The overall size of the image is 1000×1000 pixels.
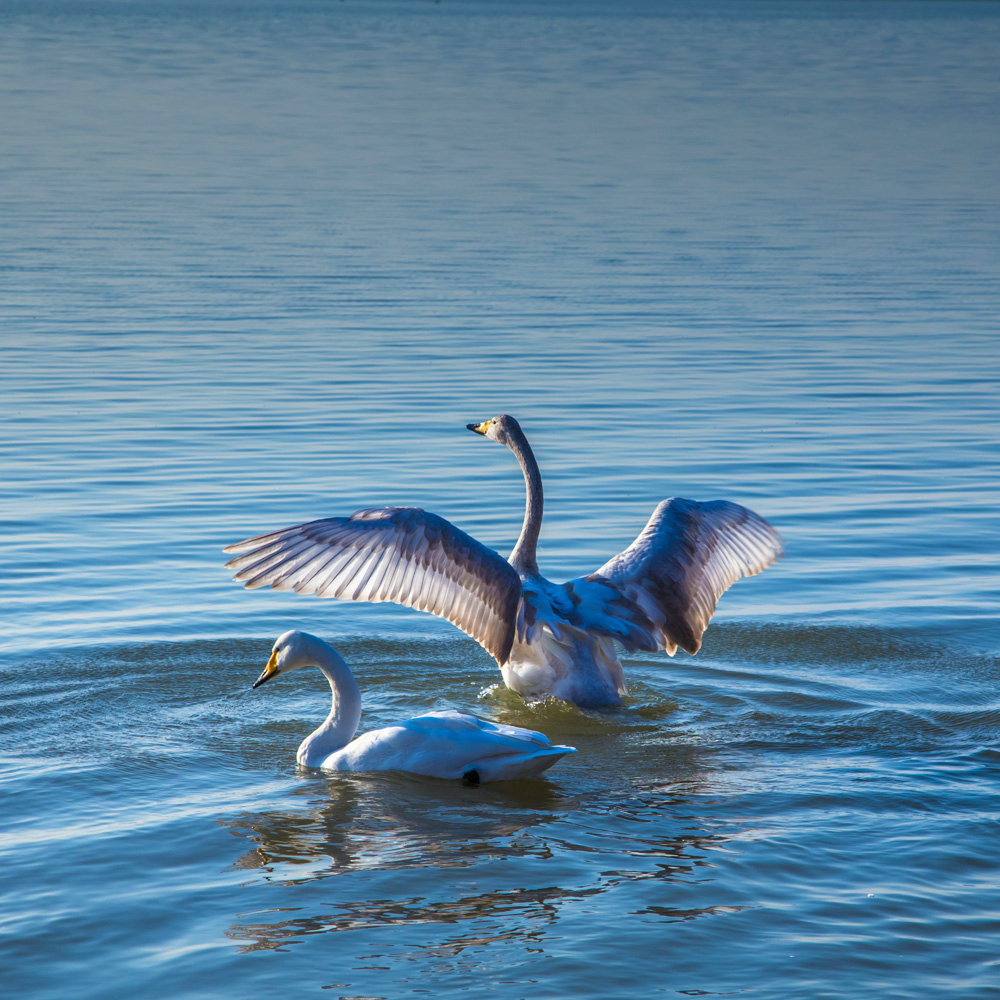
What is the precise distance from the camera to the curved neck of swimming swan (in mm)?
7469

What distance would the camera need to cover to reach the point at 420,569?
823 cm

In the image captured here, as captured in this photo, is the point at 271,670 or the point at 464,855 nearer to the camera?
the point at 464,855

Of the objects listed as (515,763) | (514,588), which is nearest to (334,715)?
(515,763)

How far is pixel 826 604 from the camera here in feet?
33.2

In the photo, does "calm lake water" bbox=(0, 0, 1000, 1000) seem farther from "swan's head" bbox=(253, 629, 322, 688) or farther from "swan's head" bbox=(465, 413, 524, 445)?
"swan's head" bbox=(465, 413, 524, 445)

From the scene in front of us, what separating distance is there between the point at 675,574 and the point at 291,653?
2130 millimetres

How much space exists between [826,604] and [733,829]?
3768 millimetres

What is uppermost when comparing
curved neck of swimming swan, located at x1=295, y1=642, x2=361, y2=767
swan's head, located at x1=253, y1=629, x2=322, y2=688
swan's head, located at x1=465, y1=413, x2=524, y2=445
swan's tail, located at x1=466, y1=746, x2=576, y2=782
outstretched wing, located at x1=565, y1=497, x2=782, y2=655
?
swan's head, located at x1=465, y1=413, x2=524, y2=445

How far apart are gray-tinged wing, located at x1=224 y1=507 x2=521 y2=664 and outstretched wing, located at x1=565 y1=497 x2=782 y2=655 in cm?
46

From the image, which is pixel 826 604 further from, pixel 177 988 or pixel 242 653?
pixel 177 988

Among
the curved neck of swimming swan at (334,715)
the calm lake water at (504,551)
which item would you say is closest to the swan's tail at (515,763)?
the calm lake water at (504,551)

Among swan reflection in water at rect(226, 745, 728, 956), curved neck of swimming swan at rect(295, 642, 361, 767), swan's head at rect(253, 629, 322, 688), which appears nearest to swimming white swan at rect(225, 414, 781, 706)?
swan's head at rect(253, 629, 322, 688)

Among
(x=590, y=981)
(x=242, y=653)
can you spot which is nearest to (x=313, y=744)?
(x=242, y=653)

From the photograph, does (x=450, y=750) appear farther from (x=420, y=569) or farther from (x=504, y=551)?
(x=504, y=551)
